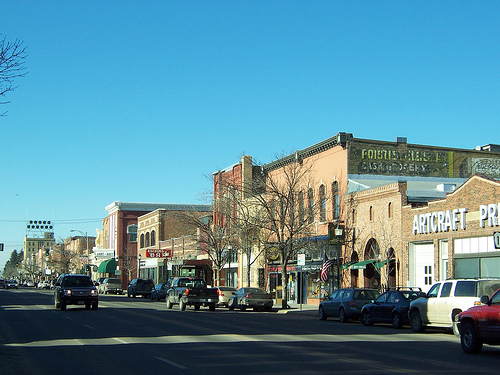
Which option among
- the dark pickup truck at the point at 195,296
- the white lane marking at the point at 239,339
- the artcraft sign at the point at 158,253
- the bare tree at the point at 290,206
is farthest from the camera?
the artcraft sign at the point at 158,253

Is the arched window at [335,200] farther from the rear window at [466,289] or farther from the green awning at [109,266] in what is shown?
the green awning at [109,266]

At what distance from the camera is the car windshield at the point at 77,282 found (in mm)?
35438

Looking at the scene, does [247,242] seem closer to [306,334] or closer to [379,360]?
[306,334]

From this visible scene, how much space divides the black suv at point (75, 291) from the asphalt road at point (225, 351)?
10.8m

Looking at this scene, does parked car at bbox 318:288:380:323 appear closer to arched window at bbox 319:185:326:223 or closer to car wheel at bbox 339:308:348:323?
car wheel at bbox 339:308:348:323

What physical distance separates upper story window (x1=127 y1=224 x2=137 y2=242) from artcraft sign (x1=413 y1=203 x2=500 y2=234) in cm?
6664

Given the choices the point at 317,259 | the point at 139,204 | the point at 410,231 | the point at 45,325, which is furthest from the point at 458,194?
the point at 139,204

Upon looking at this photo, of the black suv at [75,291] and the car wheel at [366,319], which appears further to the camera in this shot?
the black suv at [75,291]

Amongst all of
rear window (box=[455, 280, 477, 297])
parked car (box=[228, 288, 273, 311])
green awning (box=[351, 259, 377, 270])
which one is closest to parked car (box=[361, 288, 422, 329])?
rear window (box=[455, 280, 477, 297])

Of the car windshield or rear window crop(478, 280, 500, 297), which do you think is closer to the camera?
rear window crop(478, 280, 500, 297)

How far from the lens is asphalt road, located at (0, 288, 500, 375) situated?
Answer: 12703 mm

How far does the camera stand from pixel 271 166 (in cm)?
5188

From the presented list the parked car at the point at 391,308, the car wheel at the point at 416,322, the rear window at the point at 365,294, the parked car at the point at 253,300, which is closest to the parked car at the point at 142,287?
the parked car at the point at 253,300

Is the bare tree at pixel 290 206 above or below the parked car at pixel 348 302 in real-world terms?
above
